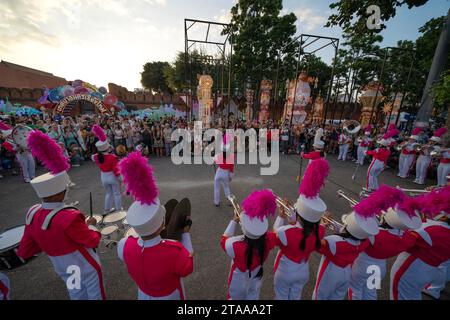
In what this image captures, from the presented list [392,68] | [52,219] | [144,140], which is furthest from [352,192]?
[392,68]

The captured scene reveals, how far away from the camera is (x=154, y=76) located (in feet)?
136

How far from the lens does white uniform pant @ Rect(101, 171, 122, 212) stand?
466 cm

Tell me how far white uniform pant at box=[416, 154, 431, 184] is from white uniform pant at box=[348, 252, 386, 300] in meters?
8.46

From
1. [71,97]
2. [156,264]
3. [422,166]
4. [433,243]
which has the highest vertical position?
[71,97]

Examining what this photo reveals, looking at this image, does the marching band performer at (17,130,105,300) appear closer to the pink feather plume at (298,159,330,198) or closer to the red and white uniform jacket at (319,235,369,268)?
the pink feather plume at (298,159,330,198)

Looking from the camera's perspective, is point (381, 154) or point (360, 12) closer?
point (381, 154)

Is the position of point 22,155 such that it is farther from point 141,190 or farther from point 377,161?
point 377,161

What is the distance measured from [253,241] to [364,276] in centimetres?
166

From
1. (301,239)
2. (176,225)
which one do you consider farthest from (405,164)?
(176,225)
